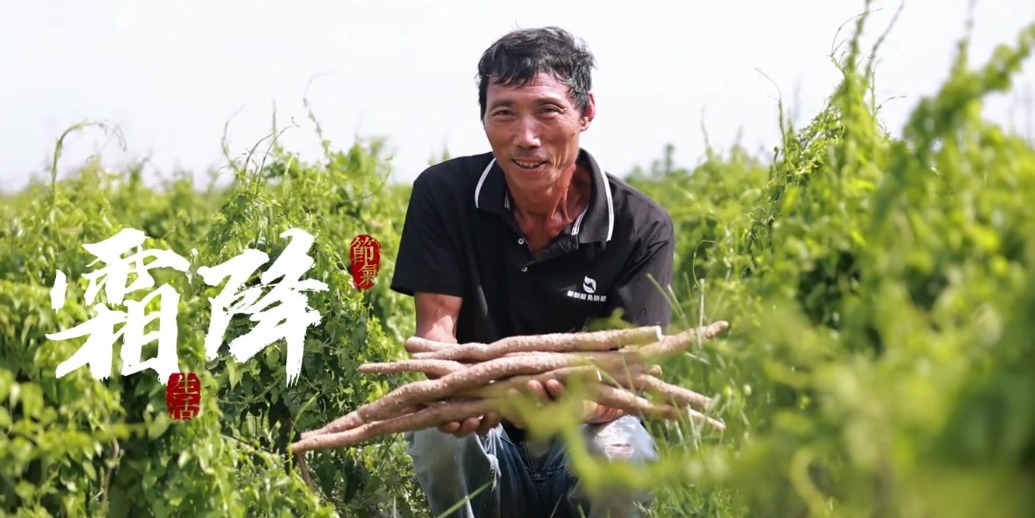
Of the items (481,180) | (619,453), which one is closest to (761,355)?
(619,453)

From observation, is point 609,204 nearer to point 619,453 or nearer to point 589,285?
point 589,285

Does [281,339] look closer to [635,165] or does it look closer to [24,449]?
[24,449]

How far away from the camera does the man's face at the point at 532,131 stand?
422 centimetres

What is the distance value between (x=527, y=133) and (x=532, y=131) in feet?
0.07

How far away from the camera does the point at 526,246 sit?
438 centimetres

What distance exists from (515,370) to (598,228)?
813 mm

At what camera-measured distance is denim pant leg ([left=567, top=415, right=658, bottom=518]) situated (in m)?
3.97

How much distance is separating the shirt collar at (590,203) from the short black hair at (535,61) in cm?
19

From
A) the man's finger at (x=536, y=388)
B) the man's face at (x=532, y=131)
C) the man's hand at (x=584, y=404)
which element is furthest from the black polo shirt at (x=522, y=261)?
the man's finger at (x=536, y=388)

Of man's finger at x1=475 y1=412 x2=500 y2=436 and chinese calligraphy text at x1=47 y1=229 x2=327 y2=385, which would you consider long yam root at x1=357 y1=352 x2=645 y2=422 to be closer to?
man's finger at x1=475 y1=412 x2=500 y2=436

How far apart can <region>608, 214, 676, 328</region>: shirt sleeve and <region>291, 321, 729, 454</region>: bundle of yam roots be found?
0.42 meters

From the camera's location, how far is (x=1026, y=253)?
197cm

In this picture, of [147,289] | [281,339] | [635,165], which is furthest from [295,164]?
[635,165]

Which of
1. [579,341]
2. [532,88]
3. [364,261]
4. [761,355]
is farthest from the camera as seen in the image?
[364,261]
